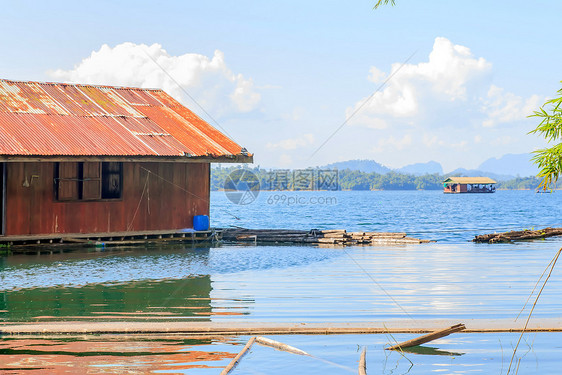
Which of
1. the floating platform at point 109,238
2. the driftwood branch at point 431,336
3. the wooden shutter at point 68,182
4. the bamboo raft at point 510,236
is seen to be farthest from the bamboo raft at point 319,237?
the driftwood branch at point 431,336

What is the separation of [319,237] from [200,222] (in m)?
5.43

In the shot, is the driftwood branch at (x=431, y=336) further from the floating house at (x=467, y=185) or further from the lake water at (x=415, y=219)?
the floating house at (x=467, y=185)

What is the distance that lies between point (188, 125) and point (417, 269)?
13047 millimetres

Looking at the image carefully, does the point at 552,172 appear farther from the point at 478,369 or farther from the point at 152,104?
the point at 152,104

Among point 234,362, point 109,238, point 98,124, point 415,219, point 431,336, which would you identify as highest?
point 98,124

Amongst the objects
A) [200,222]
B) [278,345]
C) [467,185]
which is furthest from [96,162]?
[467,185]

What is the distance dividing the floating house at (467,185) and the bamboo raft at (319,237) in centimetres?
14161

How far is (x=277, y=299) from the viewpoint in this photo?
47.2 feet

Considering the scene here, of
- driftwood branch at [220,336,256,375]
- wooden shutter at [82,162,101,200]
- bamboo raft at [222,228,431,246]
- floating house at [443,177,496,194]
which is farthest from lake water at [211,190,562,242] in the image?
floating house at [443,177,496,194]

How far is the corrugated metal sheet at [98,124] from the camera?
23.4 meters

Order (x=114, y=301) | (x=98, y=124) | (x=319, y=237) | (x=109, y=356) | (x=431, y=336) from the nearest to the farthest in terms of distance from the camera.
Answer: (x=431, y=336), (x=109, y=356), (x=114, y=301), (x=98, y=124), (x=319, y=237)

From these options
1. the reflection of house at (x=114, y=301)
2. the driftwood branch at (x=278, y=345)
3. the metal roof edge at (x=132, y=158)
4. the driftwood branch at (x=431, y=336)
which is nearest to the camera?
the driftwood branch at (x=278, y=345)

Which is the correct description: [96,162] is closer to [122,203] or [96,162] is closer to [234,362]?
[122,203]

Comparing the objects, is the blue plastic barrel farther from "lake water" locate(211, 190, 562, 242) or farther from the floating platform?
"lake water" locate(211, 190, 562, 242)
